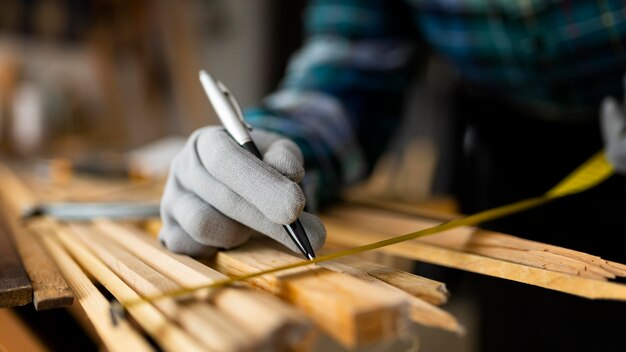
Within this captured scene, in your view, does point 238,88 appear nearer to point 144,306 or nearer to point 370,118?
point 370,118

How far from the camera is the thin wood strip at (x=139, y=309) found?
0.28 metres

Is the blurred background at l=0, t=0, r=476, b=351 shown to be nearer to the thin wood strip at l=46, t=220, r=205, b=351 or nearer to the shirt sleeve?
the shirt sleeve

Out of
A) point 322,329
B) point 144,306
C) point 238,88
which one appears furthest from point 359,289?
point 238,88

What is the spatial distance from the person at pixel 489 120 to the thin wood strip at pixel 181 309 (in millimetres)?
47

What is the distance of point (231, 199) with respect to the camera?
0.41m

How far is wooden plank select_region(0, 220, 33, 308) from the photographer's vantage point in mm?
379

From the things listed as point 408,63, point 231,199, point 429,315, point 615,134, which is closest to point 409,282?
point 429,315

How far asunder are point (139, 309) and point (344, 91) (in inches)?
23.8

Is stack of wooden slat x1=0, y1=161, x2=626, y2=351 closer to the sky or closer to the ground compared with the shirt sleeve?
closer to the ground

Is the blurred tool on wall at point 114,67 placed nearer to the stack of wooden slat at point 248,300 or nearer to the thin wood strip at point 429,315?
the stack of wooden slat at point 248,300

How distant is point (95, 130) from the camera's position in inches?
92.4

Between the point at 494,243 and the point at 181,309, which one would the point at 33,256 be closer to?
the point at 181,309

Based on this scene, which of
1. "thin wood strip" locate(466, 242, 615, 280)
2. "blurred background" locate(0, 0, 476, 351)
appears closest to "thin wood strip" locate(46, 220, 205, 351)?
"thin wood strip" locate(466, 242, 615, 280)

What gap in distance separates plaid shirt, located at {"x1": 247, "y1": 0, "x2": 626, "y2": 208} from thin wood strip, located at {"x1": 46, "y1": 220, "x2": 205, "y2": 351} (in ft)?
0.87
